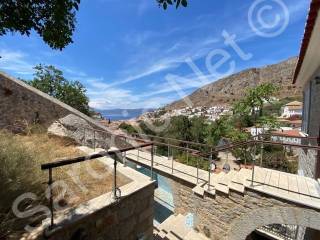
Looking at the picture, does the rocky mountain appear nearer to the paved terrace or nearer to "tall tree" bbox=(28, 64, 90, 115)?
"tall tree" bbox=(28, 64, 90, 115)

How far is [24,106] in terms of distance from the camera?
22.4 ft

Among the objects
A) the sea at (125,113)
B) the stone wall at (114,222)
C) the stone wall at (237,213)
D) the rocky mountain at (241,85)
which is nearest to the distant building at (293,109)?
the rocky mountain at (241,85)

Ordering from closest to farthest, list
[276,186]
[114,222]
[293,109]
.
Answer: [114,222] < [276,186] < [293,109]

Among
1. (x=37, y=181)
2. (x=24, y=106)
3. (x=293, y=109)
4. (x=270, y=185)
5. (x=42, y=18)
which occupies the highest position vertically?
(x=293, y=109)

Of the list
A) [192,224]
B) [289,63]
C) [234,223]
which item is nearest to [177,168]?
[192,224]

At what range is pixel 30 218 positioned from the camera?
8.21 feet

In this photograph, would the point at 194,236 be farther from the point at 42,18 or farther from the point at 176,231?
the point at 42,18

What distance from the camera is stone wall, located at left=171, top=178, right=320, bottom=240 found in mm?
4305

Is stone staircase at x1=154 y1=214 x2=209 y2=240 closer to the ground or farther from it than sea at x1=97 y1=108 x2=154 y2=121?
closer to the ground

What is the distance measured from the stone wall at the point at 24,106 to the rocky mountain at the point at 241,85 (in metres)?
54.8

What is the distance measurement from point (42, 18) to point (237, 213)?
559cm

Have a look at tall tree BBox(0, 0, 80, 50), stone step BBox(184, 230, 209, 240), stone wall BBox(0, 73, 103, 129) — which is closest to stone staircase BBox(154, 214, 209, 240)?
stone step BBox(184, 230, 209, 240)

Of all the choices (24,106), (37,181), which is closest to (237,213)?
(37,181)

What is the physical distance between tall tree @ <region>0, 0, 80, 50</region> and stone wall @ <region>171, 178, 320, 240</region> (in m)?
4.94
